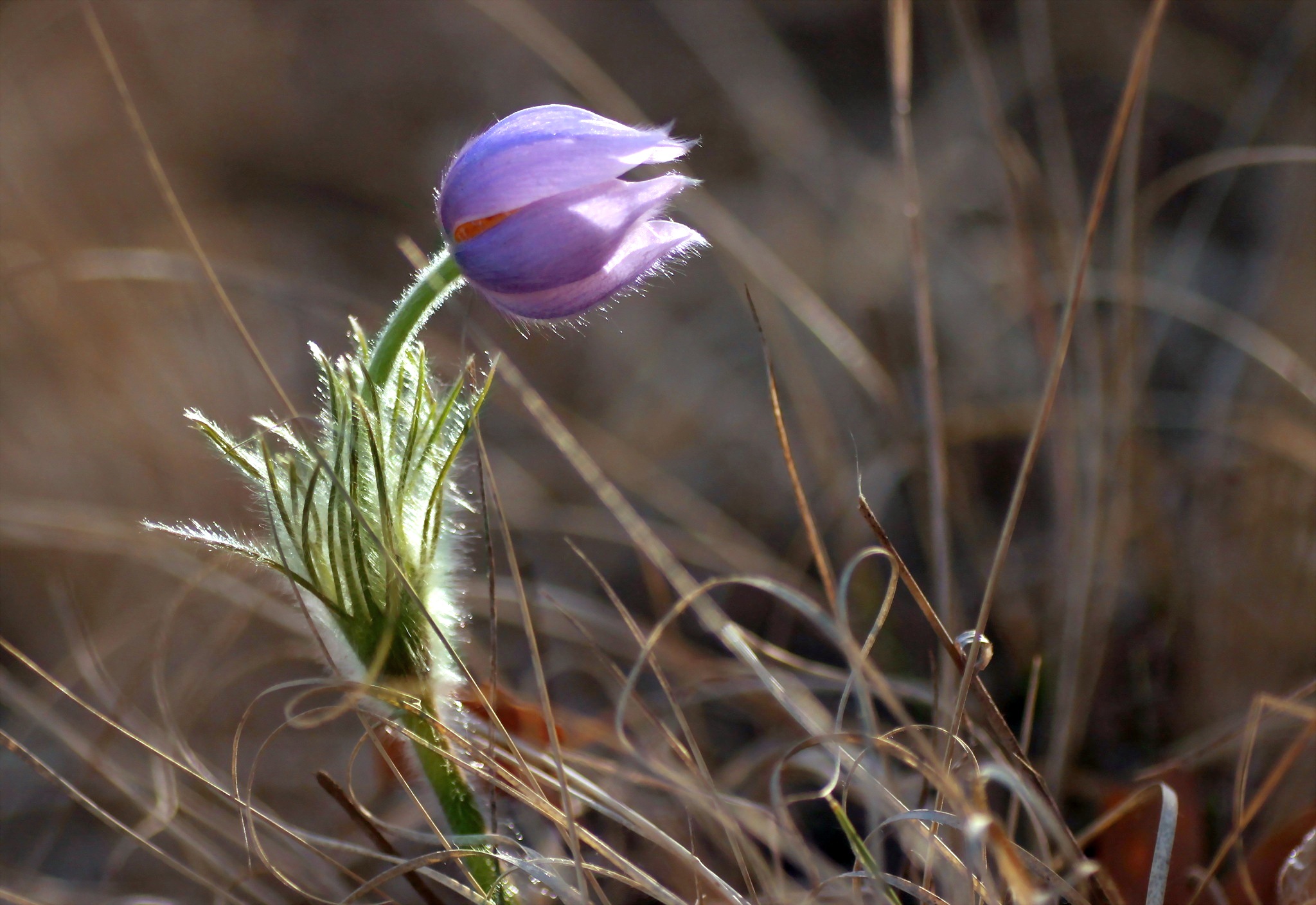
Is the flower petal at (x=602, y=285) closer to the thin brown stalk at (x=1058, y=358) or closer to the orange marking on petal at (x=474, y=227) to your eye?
the orange marking on petal at (x=474, y=227)

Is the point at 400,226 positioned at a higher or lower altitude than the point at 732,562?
higher

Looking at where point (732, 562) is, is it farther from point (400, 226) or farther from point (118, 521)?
point (400, 226)

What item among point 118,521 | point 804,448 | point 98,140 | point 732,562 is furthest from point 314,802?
point 98,140

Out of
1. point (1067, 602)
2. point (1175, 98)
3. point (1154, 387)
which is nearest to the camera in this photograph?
point (1067, 602)

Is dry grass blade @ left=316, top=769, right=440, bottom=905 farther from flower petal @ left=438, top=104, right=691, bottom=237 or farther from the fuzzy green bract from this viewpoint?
flower petal @ left=438, top=104, right=691, bottom=237

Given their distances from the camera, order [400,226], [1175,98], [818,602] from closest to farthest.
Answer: [818,602], [1175,98], [400,226]

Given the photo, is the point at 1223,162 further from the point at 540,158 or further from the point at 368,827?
the point at 368,827

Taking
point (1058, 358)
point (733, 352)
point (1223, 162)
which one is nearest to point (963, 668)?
point (1058, 358)
